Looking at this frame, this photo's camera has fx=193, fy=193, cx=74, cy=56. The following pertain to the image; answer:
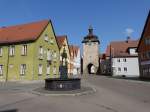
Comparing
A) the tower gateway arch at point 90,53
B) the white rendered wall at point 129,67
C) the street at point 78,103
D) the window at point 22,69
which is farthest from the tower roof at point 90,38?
the street at point 78,103

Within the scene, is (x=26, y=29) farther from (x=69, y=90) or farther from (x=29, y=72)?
(x=69, y=90)

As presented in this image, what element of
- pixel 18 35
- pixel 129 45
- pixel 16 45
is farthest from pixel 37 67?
pixel 129 45

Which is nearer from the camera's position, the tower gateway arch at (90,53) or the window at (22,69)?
the window at (22,69)

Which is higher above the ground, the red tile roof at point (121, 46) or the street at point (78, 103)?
the red tile roof at point (121, 46)

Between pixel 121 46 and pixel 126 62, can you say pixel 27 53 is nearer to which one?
pixel 126 62

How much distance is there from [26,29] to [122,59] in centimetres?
3176

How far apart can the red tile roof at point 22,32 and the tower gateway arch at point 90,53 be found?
4063 centimetres

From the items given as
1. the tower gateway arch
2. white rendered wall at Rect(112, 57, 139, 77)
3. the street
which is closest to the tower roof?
the tower gateway arch

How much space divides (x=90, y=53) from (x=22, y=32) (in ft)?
144

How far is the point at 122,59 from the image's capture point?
56688 millimetres

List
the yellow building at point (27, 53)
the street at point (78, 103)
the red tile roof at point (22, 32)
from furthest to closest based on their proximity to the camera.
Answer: the red tile roof at point (22, 32) → the yellow building at point (27, 53) → the street at point (78, 103)

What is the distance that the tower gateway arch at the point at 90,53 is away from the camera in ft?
242

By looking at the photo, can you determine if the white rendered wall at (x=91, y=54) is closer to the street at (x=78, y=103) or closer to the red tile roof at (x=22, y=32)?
the red tile roof at (x=22, y=32)

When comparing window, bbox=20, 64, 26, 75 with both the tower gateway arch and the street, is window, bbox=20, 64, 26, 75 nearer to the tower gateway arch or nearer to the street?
the street
